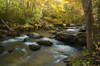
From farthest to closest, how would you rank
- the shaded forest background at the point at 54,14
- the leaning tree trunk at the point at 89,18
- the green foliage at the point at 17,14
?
1. the green foliage at the point at 17,14
2. the shaded forest background at the point at 54,14
3. the leaning tree trunk at the point at 89,18

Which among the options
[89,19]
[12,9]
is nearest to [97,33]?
[89,19]

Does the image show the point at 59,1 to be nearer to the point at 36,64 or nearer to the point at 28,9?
the point at 36,64

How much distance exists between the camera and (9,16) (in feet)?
44.8

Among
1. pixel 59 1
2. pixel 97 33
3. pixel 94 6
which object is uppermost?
pixel 59 1

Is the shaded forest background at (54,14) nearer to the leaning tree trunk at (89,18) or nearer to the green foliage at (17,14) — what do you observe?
the green foliage at (17,14)

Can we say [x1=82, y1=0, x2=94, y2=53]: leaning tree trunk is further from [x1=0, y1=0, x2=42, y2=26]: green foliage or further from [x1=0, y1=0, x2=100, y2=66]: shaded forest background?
[x1=0, y1=0, x2=42, y2=26]: green foliage

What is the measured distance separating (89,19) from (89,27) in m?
0.32

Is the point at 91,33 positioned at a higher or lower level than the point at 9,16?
A: lower

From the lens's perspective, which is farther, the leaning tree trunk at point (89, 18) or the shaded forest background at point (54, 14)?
the shaded forest background at point (54, 14)

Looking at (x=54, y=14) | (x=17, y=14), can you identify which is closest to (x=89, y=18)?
(x=54, y=14)

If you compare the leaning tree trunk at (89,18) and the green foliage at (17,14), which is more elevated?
the green foliage at (17,14)

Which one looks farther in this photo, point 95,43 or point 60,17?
point 60,17

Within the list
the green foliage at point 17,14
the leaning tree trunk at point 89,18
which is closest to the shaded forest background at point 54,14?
the green foliage at point 17,14

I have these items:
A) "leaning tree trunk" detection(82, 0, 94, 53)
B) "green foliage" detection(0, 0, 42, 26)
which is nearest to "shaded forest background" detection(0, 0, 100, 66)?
"green foliage" detection(0, 0, 42, 26)
